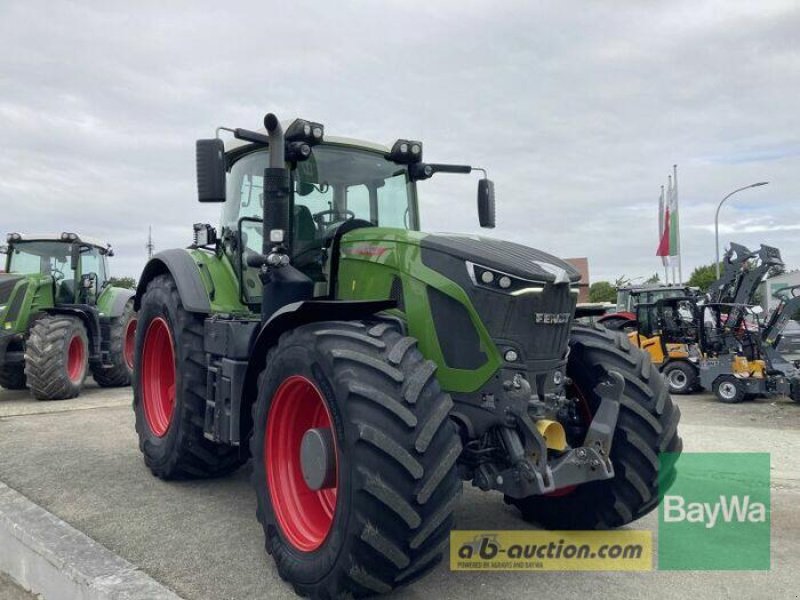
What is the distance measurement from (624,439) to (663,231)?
2645 cm

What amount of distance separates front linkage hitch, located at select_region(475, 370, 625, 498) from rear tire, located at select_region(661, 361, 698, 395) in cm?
1069

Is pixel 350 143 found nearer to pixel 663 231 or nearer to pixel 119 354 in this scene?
pixel 119 354

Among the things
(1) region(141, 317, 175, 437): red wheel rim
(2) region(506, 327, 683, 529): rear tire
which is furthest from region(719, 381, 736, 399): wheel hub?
(1) region(141, 317, 175, 437): red wheel rim

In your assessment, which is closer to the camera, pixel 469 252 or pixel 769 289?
pixel 469 252

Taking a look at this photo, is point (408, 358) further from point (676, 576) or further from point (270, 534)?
point (676, 576)

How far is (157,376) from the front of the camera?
6121mm

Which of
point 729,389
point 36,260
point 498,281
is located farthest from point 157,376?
point 729,389

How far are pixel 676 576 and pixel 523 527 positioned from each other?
99cm

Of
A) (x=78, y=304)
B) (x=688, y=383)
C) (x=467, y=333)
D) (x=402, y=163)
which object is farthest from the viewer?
(x=688, y=383)

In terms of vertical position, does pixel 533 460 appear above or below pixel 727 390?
above

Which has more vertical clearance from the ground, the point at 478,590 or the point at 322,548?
the point at 322,548

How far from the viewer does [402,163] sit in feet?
17.1

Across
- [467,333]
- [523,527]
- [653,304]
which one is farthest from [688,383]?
[467,333]

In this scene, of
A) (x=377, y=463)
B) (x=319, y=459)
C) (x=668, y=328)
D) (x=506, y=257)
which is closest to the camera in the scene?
(x=377, y=463)
